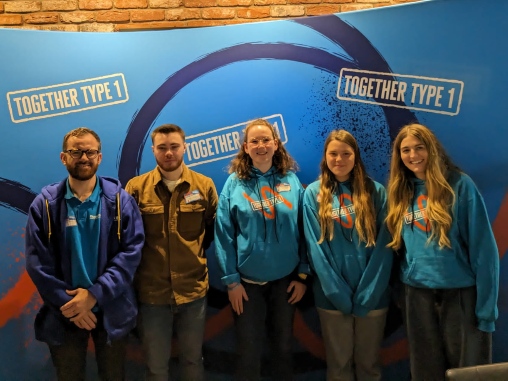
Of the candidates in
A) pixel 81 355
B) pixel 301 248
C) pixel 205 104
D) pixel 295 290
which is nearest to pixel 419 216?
pixel 301 248

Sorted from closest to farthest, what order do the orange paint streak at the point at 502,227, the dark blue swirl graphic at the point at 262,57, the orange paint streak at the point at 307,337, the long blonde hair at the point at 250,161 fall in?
the long blonde hair at the point at 250,161 → the orange paint streak at the point at 502,227 → the dark blue swirl graphic at the point at 262,57 → the orange paint streak at the point at 307,337

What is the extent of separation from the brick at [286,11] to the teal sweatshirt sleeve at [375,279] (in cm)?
163

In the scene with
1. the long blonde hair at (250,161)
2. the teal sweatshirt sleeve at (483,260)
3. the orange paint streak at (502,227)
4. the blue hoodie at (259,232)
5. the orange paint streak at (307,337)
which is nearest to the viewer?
the teal sweatshirt sleeve at (483,260)

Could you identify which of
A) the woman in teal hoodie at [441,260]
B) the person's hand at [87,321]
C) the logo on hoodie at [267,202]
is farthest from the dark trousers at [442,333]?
the person's hand at [87,321]

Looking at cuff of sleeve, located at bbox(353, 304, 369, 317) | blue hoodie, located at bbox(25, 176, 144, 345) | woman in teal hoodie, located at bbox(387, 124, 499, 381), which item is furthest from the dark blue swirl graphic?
cuff of sleeve, located at bbox(353, 304, 369, 317)

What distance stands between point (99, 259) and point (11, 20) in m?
1.88

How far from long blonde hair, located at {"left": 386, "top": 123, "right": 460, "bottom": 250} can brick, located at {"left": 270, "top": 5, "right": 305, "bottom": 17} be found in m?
1.25

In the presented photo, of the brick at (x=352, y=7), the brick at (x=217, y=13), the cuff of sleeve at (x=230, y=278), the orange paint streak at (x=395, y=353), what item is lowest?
the orange paint streak at (x=395, y=353)

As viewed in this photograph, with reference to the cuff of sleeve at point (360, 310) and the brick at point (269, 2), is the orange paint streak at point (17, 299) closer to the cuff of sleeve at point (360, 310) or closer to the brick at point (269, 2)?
the cuff of sleeve at point (360, 310)

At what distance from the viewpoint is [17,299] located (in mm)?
2537

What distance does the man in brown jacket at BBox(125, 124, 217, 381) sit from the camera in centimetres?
213

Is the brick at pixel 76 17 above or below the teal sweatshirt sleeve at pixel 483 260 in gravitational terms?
above

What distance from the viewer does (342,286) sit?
6.86ft

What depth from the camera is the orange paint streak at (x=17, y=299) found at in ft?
8.31
